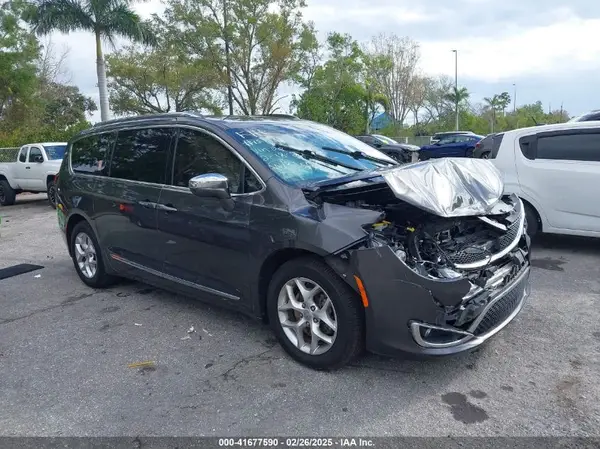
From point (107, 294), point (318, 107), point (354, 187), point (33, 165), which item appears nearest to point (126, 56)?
point (318, 107)

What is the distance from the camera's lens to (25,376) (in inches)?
144

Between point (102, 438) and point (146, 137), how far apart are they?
110 inches

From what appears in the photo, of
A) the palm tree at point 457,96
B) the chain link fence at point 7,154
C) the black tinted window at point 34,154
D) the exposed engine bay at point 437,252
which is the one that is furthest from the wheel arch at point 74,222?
the palm tree at point 457,96

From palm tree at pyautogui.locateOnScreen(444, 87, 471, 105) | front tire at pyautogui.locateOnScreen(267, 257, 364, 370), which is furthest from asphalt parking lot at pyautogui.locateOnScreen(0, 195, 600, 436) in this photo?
palm tree at pyautogui.locateOnScreen(444, 87, 471, 105)

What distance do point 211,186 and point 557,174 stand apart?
4.65 meters

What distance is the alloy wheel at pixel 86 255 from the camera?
552 cm

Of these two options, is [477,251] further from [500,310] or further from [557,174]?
[557,174]

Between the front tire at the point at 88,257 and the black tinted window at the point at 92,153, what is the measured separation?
23.6 inches

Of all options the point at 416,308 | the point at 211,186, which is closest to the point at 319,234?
the point at 416,308

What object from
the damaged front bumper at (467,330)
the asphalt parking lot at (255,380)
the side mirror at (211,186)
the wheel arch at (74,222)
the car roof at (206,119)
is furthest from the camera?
the wheel arch at (74,222)

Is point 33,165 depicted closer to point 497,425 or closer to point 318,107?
point 497,425

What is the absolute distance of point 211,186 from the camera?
3689 mm

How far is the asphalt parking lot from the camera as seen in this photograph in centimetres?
296

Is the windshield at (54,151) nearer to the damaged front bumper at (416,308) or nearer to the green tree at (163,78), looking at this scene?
the damaged front bumper at (416,308)
